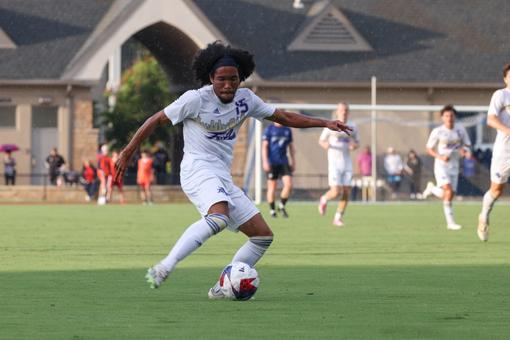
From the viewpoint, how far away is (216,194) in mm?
11352

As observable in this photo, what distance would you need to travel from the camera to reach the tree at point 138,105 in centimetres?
5778

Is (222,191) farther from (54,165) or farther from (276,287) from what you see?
(54,165)

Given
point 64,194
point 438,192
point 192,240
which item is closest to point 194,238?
point 192,240

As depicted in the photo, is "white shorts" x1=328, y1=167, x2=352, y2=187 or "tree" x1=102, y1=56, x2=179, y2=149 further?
"tree" x1=102, y1=56, x2=179, y2=149

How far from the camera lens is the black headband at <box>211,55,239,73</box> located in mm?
11328

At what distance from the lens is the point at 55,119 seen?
50.8 meters

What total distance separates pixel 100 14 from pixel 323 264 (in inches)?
1496

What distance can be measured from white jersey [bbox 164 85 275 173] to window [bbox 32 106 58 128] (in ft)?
129

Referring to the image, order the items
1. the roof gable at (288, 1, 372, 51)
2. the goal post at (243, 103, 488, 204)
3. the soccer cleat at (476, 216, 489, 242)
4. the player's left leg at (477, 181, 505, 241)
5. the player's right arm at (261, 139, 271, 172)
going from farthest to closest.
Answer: the roof gable at (288, 1, 372, 51), the goal post at (243, 103, 488, 204), the player's right arm at (261, 139, 271, 172), the soccer cleat at (476, 216, 489, 242), the player's left leg at (477, 181, 505, 241)

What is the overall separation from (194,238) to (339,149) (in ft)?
47.9

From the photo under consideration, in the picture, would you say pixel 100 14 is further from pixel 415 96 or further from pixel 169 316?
pixel 169 316

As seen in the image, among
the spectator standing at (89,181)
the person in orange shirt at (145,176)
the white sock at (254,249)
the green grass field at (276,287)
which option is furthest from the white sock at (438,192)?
the spectator standing at (89,181)

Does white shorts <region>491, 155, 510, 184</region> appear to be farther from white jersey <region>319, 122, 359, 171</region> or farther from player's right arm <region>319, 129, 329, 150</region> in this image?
player's right arm <region>319, 129, 329, 150</region>

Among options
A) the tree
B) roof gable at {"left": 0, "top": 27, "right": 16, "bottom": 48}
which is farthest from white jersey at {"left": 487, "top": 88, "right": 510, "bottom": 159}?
the tree
